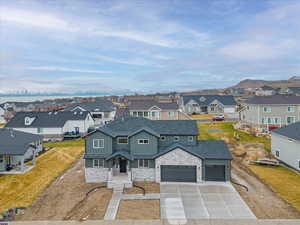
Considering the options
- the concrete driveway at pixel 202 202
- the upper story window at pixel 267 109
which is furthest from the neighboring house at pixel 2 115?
the upper story window at pixel 267 109

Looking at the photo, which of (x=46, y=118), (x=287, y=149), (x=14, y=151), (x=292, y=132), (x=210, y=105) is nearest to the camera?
(x=14, y=151)

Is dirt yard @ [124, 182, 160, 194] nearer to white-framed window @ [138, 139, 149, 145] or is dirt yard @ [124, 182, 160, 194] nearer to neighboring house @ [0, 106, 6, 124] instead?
white-framed window @ [138, 139, 149, 145]

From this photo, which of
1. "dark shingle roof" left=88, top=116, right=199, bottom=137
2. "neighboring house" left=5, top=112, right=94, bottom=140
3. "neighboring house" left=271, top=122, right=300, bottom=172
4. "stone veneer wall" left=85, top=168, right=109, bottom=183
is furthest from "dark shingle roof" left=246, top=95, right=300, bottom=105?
"neighboring house" left=5, top=112, right=94, bottom=140

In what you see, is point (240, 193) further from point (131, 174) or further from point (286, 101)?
point (286, 101)

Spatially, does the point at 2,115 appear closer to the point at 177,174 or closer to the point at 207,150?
the point at 177,174

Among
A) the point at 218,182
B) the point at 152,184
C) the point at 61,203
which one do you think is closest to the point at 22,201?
the point at 61,203

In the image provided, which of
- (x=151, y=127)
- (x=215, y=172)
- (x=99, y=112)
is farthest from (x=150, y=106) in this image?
(x=215, y=172)
